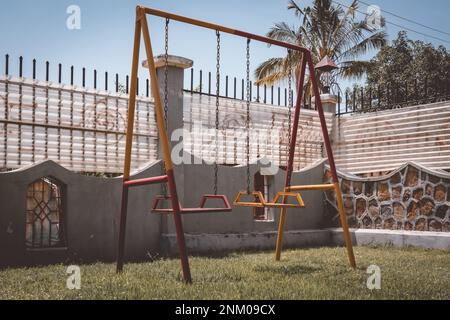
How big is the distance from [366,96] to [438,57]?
3.53 meters

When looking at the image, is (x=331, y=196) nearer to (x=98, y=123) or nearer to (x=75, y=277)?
(x=98, y=123)

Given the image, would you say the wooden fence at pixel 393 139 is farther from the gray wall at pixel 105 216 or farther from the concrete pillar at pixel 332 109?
the gray wall at pixel 105 216

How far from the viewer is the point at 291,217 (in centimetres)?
1151

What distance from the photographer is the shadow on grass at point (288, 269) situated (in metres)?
6.80

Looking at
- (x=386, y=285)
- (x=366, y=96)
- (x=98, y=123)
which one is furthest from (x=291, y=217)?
(x=366, y=96)

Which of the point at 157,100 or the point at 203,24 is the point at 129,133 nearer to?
the point at 157,100

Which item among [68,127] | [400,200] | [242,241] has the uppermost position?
[68,127]

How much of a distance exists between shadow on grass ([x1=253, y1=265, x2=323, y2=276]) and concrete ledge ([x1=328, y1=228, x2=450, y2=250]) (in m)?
3.95

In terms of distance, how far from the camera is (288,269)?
7.02 metres

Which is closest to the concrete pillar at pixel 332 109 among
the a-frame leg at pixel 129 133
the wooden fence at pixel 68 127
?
the wooden fence at pixel 68 127

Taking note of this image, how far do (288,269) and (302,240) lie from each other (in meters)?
4.49

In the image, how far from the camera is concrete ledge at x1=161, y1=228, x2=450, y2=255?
9609 mm

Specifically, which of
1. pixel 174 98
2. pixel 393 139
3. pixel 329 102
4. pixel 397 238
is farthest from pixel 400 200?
pixel 174 98
